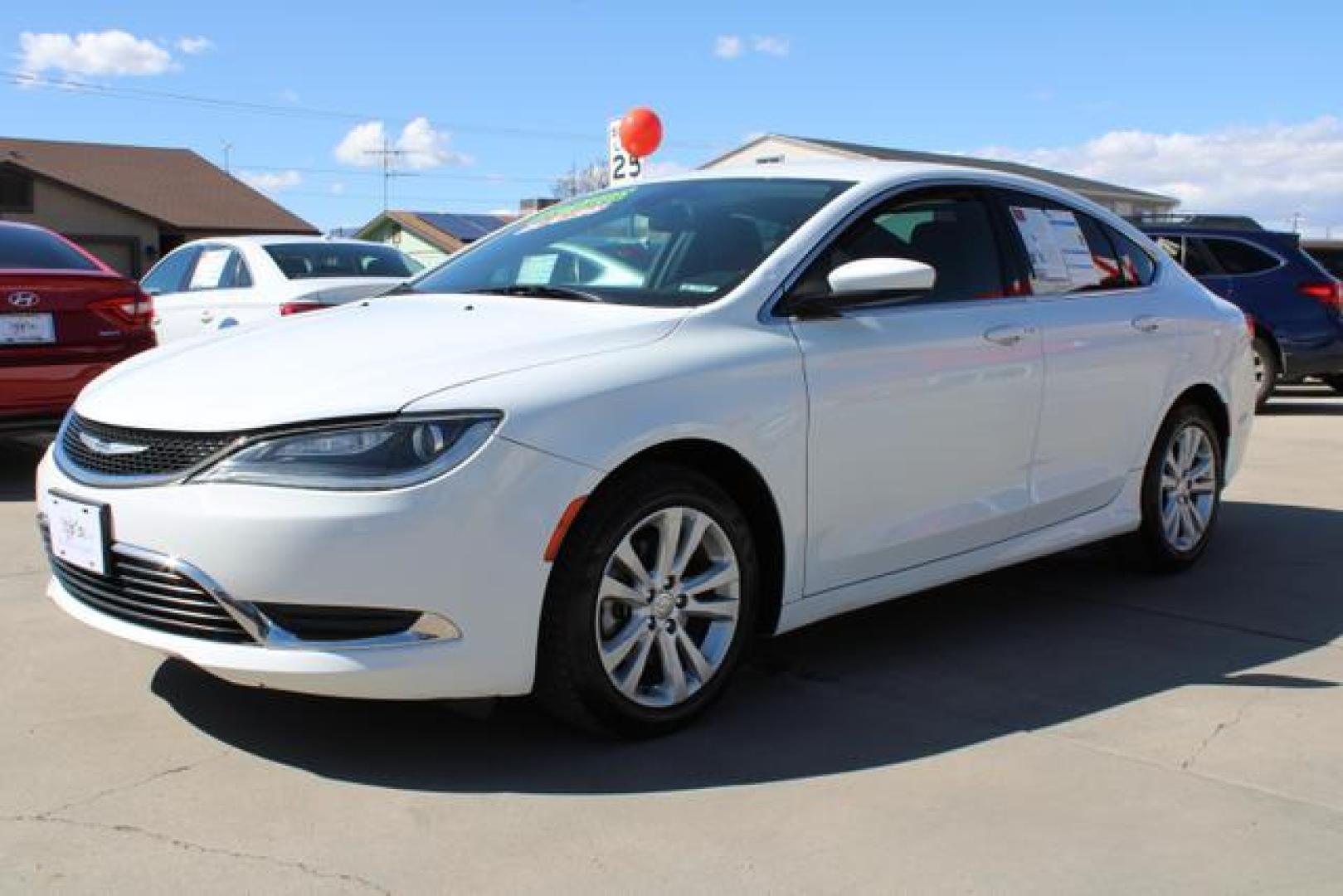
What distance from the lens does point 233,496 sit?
3.10 meters

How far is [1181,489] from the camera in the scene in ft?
18.1

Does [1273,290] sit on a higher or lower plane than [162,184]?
lower

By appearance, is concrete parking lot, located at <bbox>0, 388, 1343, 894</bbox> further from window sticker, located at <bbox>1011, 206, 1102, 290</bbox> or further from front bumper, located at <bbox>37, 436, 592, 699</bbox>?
window sticker, located at <bbox>1011, 206, 1102, 290</bbox>

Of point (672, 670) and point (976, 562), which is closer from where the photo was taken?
point (672, 670)

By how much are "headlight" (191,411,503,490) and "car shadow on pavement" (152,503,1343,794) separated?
78 cm

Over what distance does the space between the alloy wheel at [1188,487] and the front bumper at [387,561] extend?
3110mm

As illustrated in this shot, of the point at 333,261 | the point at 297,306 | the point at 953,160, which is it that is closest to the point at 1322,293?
the point at 333,261

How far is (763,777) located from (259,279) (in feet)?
23.2

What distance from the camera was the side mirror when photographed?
3844 mm

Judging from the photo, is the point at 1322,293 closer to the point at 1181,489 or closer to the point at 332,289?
the point at 1181,489

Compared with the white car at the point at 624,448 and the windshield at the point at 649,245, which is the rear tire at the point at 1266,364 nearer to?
the white car at the point at 624,448

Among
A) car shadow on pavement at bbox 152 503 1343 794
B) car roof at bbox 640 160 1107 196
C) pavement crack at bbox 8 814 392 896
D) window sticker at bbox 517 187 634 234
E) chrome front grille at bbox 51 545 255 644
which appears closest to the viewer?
pavement crack at bbox 8 814 392 896

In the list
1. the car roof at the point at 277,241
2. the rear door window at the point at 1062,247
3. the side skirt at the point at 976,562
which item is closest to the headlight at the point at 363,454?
the side skirt at the point at 976,562

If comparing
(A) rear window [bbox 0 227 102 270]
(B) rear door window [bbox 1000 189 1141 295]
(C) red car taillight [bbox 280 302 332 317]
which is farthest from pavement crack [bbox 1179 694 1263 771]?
(C) red car taillight [bbox 280 302 332 317]
